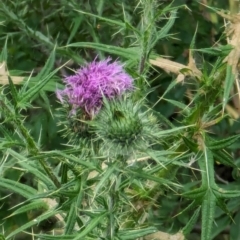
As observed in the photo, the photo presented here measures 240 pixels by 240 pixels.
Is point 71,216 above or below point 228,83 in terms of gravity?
below

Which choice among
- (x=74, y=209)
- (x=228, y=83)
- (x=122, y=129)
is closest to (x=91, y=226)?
(x=74, y=209)

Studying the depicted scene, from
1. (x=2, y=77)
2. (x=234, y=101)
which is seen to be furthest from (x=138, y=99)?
(x=234, y=101)

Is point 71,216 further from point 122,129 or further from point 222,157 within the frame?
point 222,157

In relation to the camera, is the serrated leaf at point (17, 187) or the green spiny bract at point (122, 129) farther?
the serrated leaf at point (17, 187)

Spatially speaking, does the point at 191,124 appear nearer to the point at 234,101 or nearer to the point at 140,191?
the point at 140,191

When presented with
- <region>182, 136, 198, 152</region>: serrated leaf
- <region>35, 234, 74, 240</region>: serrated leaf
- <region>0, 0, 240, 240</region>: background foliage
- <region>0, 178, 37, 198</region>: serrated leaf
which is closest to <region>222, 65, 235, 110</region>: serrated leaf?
<region>0, 0, 240, 240</region>: background foliage

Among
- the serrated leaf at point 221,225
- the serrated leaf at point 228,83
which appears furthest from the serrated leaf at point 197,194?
the serrated leaf at point 221,225

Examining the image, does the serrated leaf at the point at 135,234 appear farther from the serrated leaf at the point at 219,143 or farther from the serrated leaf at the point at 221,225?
the serrated leaf at the point at 221,225
